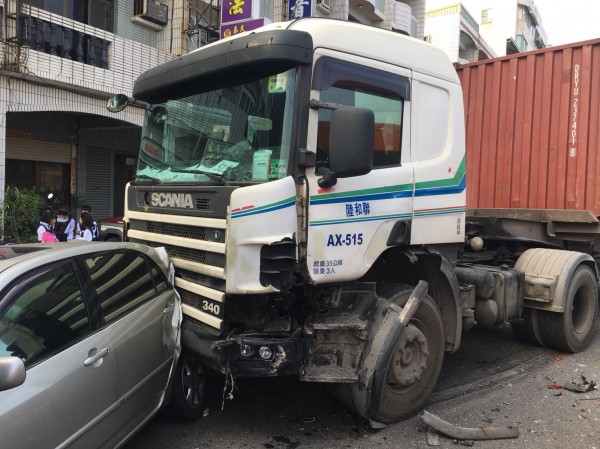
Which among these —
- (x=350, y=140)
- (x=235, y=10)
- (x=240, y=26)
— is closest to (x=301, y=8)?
(x=235, y=10)

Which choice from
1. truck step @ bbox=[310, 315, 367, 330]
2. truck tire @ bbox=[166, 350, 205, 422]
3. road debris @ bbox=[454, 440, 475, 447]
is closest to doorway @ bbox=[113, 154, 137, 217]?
truck tire @ bbox=[166, 350, 205, 422]

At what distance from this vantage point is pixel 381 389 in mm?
3621

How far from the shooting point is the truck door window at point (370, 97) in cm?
349

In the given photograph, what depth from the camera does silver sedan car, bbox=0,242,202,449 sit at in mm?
2410

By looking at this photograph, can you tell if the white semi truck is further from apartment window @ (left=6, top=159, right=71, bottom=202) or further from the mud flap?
apartment window @ (left=6, top=159, right=71, bottom=202)

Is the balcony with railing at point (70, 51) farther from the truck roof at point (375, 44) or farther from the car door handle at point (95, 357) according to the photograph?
the car door handle at point (95, 357)

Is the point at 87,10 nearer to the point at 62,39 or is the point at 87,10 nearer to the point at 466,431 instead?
the point at 62,39

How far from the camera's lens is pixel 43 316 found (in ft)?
8.73

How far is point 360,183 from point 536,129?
3430mm

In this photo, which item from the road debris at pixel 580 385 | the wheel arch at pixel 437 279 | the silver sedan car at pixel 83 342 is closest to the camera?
the silver sedan car at pixel 83 342

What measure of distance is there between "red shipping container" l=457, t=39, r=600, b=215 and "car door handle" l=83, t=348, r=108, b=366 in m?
5.07

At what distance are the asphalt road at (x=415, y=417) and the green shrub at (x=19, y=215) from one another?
6123mm

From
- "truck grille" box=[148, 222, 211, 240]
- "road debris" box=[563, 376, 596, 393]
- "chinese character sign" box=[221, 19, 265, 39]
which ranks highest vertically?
"chinese character sign" box=[221, 19, 265, 39]

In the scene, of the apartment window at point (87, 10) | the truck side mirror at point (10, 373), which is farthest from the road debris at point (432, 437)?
the apartment window at point (87, 10)
